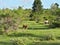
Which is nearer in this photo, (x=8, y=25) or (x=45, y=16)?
(x=8, y=25)

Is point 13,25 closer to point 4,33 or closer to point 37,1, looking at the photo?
point 4,33

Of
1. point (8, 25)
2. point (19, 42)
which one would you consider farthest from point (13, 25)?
point (19, 42)

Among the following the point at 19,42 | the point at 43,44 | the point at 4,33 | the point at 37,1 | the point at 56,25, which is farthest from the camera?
the point at 37,1

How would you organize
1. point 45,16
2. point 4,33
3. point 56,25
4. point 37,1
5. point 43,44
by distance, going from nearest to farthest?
point 43,44 < point 4,33 < point 56,25 < point 45,16 < point 37,1

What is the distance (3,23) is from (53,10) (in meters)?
41.2

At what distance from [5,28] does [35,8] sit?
61571 mm

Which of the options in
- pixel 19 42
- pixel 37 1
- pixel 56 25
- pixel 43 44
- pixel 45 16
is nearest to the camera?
pixel 19 42

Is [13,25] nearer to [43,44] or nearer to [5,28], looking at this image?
[5,28]

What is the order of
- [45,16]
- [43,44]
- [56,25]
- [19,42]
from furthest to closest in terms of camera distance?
[45,16] < [56,25] < [43,44] < [19,42]

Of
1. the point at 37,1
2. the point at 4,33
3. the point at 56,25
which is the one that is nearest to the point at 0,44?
the point at 4,33

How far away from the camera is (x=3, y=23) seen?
96.5 ft

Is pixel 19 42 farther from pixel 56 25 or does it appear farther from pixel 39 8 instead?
pixel 39 8

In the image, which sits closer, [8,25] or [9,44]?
[9,44]

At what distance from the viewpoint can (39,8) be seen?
292ft
